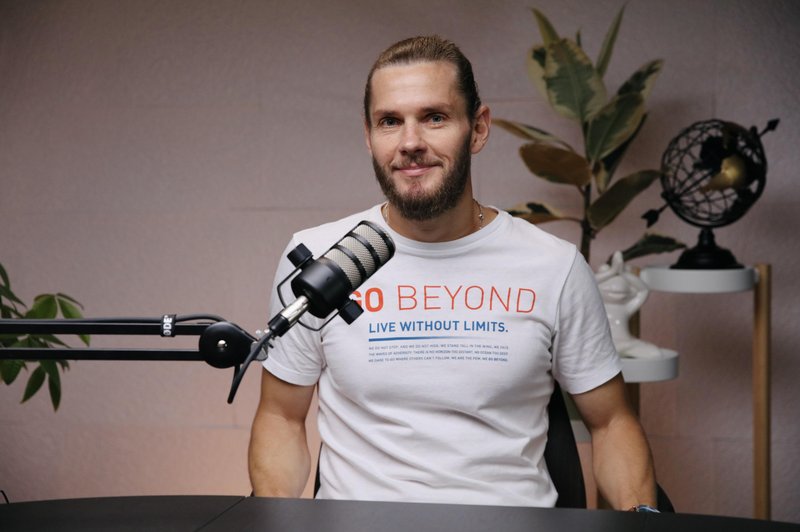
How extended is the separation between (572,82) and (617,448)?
1119 mm

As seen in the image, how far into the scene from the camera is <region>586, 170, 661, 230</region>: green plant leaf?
8.12 feet

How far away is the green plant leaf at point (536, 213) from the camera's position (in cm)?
257

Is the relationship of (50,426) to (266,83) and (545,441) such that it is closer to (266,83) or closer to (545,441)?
(266,83)

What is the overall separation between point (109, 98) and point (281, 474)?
6.20 feet

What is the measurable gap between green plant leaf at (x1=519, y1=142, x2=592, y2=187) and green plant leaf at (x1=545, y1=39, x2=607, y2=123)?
13 cm

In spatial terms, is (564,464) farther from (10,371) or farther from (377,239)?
(10,371)

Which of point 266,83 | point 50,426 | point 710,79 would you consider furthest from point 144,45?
point 710,79

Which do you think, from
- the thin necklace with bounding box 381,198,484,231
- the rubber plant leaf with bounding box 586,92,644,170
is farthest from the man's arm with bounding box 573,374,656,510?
the rubber plant leaf with bounding box 586,92,644,170

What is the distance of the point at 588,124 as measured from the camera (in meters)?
2.53

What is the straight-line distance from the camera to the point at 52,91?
3195 millimetres

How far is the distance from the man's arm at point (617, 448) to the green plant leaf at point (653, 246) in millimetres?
836

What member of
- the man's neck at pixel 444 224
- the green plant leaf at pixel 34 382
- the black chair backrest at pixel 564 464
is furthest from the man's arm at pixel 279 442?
the green plant leaf at pixel 34 382

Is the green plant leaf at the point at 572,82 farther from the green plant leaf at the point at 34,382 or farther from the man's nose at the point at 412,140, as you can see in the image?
the green plant leaf at the point at 34,382

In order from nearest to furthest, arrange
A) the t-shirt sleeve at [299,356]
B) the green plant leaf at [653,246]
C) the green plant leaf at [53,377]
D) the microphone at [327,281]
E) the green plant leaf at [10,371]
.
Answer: the microphone at [327,281]
the t-shirt sleeve at [299,356]
the green plant leaf at [10,371]
the green plant leaf at [53,377]
the green plant leaf at [653,246]
